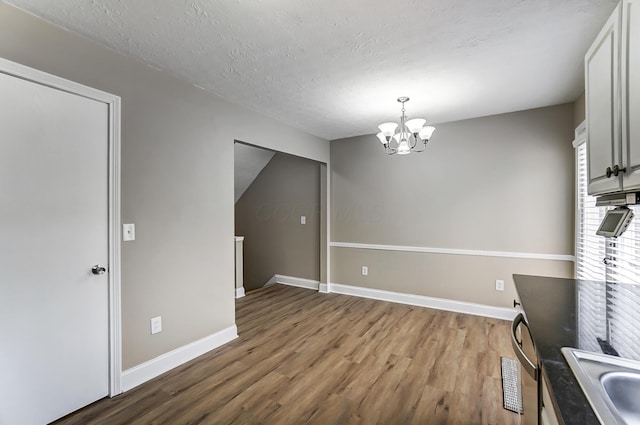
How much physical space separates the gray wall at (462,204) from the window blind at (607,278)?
255mm

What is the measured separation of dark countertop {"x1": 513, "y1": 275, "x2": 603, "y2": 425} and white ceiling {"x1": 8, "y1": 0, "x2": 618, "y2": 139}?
5.42ft

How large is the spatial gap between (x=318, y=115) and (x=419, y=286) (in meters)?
2.72

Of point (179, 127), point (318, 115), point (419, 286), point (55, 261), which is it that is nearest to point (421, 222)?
point (419, 286)

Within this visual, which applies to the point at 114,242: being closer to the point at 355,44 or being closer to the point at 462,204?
the point at 355,44

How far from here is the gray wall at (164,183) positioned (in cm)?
189

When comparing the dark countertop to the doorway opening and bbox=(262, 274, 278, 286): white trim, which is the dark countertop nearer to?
the doorway opening

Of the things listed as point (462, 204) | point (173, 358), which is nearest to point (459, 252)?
point (462, 204)

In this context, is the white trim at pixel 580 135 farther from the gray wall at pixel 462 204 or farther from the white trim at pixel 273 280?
the white trim at pixel 273 280

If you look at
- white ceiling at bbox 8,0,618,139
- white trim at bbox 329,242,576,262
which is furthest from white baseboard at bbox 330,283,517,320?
white ceiling at bbox 8,0,618,139

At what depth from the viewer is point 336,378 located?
233 centimetres

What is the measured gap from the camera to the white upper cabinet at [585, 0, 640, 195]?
44.6 inches

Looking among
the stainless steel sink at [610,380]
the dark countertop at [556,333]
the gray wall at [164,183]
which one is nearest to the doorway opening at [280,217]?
the gray wall at [164,183]

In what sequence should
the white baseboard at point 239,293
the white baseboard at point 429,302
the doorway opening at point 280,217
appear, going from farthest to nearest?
1. the doorway opening at point 280,217
2. the white baseboard at point 239,293
3. the white baseboard at point 429,302

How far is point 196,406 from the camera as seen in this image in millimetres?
1991
